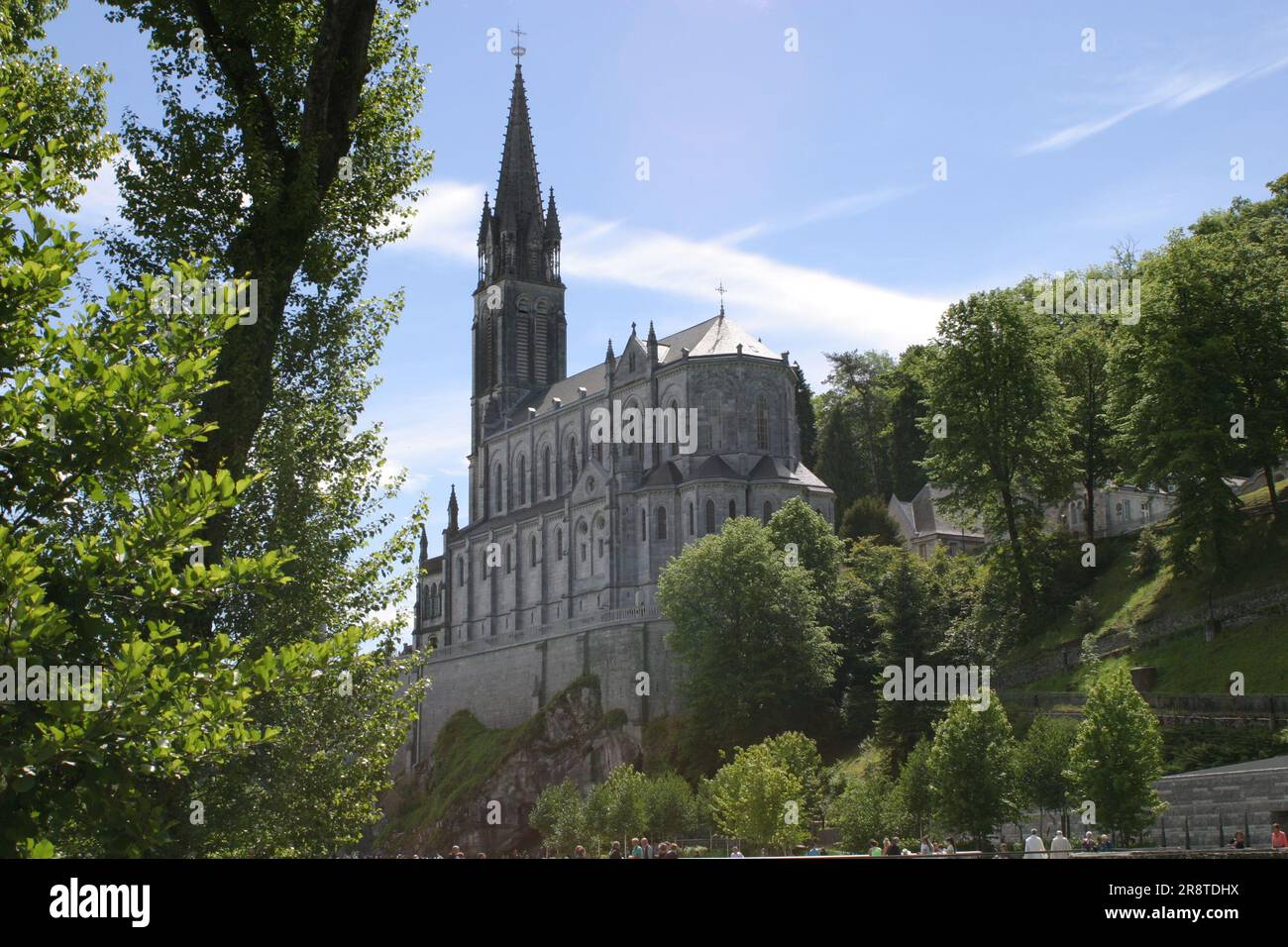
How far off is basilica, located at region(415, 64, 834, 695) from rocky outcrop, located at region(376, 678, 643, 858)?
5472 mm

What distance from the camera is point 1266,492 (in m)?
51.4

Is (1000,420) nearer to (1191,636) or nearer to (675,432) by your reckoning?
(1191,636)

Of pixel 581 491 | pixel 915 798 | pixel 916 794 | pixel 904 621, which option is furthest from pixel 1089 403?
pixel 581 491

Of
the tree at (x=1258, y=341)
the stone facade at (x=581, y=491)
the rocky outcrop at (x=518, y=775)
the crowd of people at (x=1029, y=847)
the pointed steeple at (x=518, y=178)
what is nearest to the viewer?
the crowd of people at (x=1029, y=847)

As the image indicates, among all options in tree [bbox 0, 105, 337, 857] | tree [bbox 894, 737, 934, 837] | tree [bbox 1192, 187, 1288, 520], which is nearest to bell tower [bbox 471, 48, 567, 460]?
tree [bbox 1192, 187, 1288, 520]

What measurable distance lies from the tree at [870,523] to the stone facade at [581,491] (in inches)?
56.8

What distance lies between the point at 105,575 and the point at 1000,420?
155 feet

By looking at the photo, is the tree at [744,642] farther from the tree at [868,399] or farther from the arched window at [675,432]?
the tree at [868,399]

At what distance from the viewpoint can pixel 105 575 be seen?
860 centimetres

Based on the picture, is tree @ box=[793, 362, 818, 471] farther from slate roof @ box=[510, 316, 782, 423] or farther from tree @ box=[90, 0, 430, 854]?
tree @ box=[90, 0, 430, 854]

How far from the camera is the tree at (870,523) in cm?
7369

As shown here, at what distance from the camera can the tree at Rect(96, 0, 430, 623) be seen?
13.9 m

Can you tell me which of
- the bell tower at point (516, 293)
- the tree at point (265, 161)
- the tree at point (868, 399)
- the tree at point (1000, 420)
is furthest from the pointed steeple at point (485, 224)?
the tree at point (265, 161)
